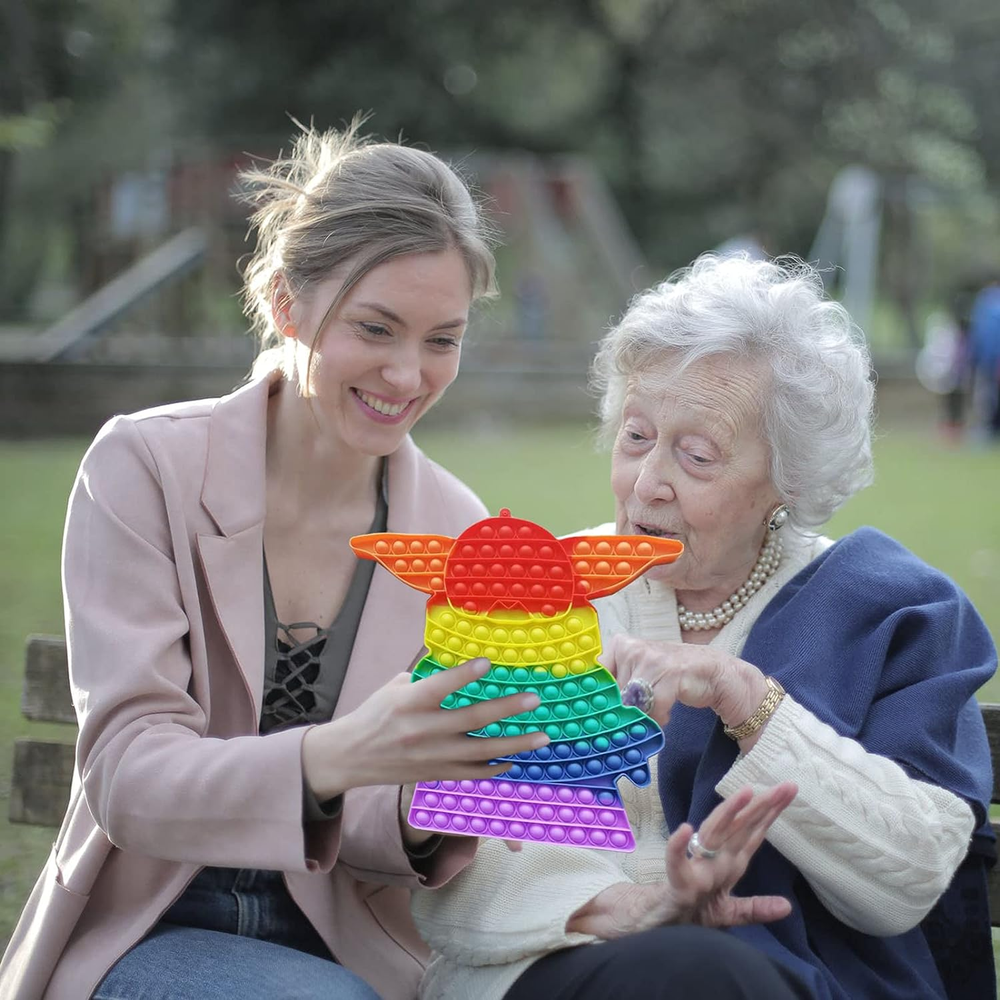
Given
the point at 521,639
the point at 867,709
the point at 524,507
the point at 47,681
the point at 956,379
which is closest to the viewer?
the point at 521,639

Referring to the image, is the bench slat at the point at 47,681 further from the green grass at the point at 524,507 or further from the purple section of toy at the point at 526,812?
the purple section of toy at the point at 526,812

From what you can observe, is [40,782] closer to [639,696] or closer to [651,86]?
[639,696]

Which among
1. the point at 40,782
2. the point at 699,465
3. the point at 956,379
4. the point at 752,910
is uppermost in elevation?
the point at 699,465

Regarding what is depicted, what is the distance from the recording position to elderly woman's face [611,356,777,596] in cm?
272

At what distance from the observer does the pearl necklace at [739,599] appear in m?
2.83

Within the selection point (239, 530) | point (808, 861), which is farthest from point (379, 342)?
point (808, 861)

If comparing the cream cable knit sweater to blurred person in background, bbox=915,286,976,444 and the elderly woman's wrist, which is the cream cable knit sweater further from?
blurred person in background, bbox=915,286,976,444

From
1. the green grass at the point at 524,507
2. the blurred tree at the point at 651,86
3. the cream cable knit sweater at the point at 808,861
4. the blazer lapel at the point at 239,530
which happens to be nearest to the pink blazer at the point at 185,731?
the blazer lapel at the point at 239,530

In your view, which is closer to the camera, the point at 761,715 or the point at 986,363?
the point at 761,715

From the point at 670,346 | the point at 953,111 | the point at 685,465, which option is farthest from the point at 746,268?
the point at 953,111

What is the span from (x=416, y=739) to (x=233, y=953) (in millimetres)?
693

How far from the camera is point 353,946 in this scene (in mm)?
2662

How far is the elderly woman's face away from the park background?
11.7m

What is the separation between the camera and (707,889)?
2.25m
